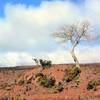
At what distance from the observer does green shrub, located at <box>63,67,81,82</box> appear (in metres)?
59.1

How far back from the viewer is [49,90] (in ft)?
184

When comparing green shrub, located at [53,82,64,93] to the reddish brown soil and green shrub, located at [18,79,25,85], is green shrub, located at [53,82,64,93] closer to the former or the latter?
the reddish brown soil

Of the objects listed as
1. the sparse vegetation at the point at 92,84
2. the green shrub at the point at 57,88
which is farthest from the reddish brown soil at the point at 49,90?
the sparse vegetation at the point at 92,84

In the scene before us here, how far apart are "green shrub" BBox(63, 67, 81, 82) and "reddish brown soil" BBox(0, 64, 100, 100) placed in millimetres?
700

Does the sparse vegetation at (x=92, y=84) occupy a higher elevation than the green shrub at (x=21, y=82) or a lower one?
A: lower

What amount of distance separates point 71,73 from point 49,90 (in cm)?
512

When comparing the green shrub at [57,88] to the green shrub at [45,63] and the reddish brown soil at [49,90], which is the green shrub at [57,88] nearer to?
the reddish brown soil at [49,90]

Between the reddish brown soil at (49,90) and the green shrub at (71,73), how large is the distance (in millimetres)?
700

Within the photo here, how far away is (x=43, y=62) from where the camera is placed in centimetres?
6738

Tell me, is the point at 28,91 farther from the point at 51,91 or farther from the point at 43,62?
the point at 43,62

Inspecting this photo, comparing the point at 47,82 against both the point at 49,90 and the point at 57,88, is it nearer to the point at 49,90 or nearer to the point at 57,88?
the point at 49,90

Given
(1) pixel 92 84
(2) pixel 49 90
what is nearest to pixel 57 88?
(2) pixel 49 90

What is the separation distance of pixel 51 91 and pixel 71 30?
1189 centimetres

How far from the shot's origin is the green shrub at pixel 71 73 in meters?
59.1
